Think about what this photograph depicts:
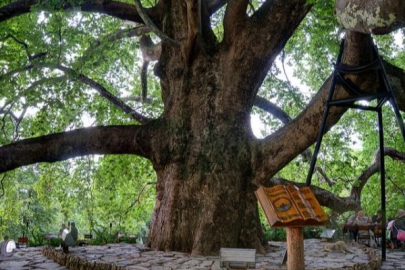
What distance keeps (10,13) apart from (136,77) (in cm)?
809

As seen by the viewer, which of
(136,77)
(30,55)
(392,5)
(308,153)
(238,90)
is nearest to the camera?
(392,5)

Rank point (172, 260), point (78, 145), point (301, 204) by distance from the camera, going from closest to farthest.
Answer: point (301, 204)
point (172, 260)
point (78, 145)

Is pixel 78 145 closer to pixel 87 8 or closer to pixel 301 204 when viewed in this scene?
pixel 87 8

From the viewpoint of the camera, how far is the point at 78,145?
9133mm

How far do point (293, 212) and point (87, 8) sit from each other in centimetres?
711

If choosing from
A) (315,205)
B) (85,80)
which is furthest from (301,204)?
(85,80)

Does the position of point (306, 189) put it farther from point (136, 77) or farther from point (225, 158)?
point (136, 77)

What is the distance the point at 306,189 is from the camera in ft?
18.2

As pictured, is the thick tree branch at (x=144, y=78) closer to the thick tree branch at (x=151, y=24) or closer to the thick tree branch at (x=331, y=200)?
the thick tree branch at (x=151, y=24)

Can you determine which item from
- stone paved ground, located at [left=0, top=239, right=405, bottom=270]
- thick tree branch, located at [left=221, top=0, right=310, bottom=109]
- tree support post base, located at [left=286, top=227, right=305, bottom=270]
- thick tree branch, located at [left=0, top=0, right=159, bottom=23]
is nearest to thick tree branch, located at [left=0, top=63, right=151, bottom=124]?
thick tree branch, located at [left=0, top=0, right=159, bottom=23]

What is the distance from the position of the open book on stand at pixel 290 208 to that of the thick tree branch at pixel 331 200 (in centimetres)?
611

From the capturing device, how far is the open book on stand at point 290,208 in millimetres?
4941

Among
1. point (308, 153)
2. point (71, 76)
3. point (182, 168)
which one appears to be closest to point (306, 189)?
point (182, 168)

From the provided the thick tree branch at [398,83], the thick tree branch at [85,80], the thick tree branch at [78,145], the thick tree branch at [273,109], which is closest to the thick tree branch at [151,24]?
the thick tree branch at [78,145]
